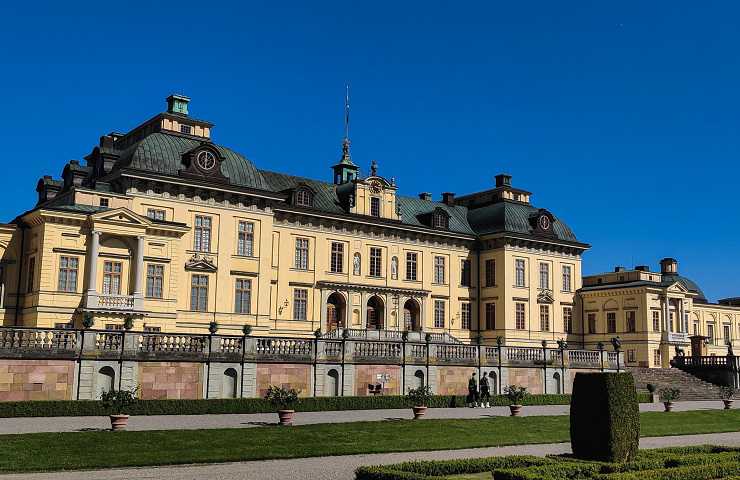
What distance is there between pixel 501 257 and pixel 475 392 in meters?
25.4

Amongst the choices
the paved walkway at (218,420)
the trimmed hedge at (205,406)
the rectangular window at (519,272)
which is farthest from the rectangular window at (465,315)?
the paved walkway at (218,420)

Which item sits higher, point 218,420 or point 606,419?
point 606,419

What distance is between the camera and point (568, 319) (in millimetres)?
65625

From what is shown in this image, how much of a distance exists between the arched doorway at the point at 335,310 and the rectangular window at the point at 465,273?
451 inches

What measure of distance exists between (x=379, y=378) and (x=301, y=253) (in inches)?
675

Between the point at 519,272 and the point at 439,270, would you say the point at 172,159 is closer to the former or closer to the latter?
the point at 439,270

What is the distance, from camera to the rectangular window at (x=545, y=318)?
63.2 m

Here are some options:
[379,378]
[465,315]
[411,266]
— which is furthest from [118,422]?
[465,315]

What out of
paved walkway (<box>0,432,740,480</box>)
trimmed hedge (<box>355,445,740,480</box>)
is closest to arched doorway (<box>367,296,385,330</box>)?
paved walkway (<box>0,432,740,480</box>)

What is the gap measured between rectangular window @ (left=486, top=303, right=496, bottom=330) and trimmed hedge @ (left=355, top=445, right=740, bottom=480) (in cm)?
4296

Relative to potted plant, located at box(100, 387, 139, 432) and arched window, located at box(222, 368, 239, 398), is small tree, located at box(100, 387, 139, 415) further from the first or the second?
arched window, located at box(222, 368, 239, 398)

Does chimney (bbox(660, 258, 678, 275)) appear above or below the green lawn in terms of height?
above

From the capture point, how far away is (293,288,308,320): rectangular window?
173 ft

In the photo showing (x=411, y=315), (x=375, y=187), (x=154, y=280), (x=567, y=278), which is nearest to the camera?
(x=154, y=280)
